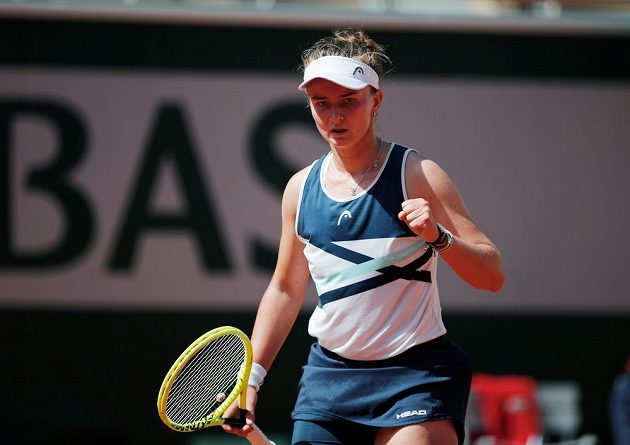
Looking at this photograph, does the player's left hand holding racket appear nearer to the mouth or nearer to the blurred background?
the mouth

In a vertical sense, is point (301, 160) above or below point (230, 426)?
above

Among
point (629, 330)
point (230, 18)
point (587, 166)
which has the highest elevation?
point (230, 18)

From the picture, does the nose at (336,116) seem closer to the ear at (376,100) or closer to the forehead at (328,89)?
the forehead at (328,89)

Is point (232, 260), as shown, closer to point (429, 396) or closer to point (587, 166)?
point (587, 166)

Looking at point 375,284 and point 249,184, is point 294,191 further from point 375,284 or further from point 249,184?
point 249,184

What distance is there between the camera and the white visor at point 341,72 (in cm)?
343

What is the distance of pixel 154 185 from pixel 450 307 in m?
2.11

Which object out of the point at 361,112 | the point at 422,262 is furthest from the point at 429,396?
the point at 361,112

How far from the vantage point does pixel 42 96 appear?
23.8 feet

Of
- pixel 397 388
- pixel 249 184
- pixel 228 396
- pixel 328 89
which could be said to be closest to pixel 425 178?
pixel 328 89

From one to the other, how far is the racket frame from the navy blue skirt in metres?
0.23

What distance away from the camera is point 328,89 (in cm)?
347

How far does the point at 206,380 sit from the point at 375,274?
26.4 inches

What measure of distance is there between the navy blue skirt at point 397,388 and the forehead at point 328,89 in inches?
32.4
